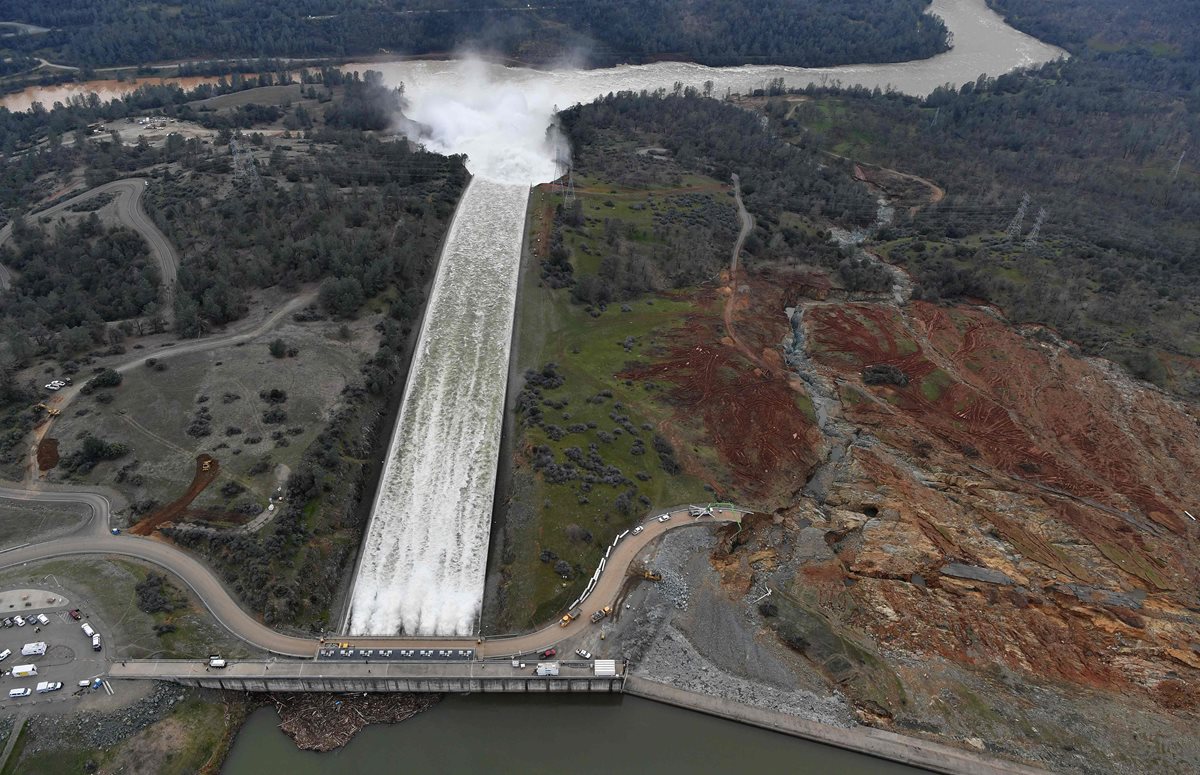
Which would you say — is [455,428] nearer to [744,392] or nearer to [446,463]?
[446,463]

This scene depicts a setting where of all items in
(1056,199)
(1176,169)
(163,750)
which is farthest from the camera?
(1176,169)

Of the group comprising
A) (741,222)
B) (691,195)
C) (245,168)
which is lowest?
(741,222)

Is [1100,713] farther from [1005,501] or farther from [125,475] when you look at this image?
[125,475]

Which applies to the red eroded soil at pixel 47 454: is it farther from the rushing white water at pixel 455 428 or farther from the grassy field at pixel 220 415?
the rushing white water at pixel 455 428

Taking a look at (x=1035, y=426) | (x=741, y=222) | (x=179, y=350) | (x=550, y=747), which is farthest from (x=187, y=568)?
(x=741, y=222)

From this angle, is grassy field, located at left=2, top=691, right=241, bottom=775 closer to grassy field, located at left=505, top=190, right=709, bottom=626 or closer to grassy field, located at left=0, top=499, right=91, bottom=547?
grassy field, located at left=0, top=499, right=91, bottom=547

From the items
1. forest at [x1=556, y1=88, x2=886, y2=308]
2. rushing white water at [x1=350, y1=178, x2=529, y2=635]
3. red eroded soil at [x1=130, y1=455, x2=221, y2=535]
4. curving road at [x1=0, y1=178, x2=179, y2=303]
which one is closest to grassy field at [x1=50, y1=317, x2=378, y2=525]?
red eroded soil at [x1=130, y1=455, x2=221, y2=535]
